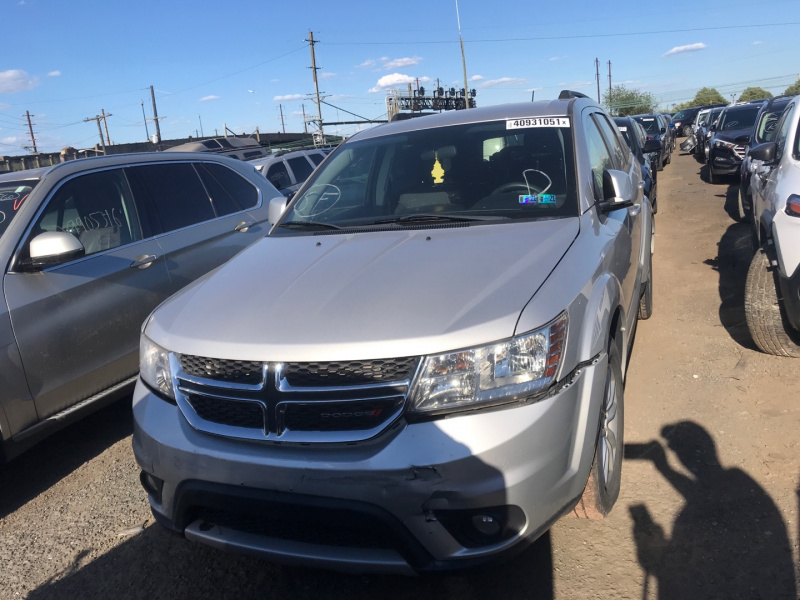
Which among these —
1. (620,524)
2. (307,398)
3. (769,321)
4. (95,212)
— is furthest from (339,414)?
(769,321)

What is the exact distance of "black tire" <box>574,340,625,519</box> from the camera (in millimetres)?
2537

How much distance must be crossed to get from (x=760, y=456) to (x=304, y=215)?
9.08 feet

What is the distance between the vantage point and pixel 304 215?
3.69m

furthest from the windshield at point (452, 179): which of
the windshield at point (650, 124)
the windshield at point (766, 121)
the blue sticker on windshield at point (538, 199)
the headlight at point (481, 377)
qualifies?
the windshield at point (650, 124)

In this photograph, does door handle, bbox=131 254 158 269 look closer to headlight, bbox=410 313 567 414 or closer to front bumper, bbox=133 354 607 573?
front bumper, bbox=133 354 607 573

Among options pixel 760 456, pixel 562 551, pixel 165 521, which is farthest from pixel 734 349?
pixel 165 521

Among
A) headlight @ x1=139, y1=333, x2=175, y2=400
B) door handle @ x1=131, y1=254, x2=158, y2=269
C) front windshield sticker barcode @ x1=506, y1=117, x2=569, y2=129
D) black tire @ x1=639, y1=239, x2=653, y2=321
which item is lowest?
black tire @ x1=639, y1=239, x2=653, y2=321

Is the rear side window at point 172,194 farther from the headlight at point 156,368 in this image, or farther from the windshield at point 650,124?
the windshield at point 650,124

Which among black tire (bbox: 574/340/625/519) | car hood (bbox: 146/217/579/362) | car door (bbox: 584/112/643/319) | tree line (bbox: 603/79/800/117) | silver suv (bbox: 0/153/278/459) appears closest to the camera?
car hood (bbox: 146/217/579/362)

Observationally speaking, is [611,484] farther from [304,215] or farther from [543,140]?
[304,215]

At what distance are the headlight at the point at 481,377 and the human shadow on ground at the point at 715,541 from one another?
106 cm

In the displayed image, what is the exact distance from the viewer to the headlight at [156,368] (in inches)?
97.7

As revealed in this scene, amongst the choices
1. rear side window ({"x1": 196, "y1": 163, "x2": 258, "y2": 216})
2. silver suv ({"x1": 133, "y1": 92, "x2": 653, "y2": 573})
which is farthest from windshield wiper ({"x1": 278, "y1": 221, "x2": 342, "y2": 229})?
rear side window ({"x1": 196, "y1": 163, "x2": 258, "y2": 216})

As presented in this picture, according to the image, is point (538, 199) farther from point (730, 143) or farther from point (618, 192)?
point (730, 143)
